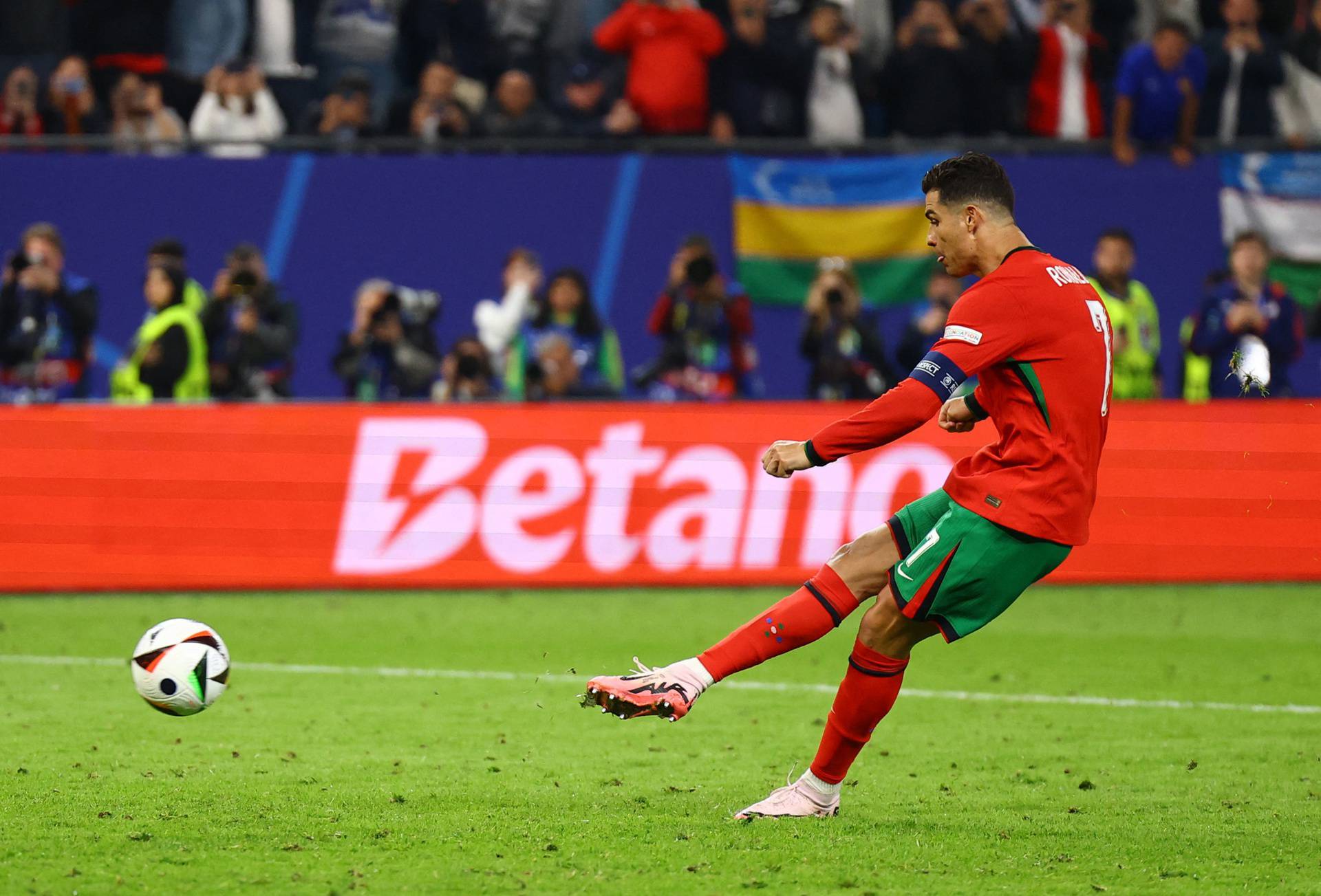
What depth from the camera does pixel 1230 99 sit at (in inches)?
671

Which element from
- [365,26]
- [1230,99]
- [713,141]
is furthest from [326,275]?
[1230,99]

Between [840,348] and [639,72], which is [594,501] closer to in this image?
[840,348]

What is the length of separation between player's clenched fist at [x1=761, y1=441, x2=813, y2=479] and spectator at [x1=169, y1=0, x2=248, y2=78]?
12620mm

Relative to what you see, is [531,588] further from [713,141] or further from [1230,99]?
[1230,99]

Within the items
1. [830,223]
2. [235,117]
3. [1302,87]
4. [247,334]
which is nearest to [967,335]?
[247,334]

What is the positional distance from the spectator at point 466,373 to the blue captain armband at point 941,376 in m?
9.49

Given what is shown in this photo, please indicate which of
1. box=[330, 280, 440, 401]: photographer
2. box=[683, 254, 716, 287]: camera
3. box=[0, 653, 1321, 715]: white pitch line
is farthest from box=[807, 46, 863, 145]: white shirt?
box=[0, 653, 1321, 715]: white pitch line

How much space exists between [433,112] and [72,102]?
3.13m

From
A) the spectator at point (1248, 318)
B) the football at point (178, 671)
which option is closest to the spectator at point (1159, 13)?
the spectator at point (1248, 318)

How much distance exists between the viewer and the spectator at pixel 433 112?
644 inches

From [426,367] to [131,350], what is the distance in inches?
110

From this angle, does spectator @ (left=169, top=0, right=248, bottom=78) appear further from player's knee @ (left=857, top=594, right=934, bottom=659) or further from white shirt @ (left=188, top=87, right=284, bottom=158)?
player's knee @ (left=857, top=594, right=934, bottom=659)

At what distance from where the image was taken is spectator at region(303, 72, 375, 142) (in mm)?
16281

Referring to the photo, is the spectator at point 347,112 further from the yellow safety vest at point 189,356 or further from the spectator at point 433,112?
the yellow safety vest at point 189,356
